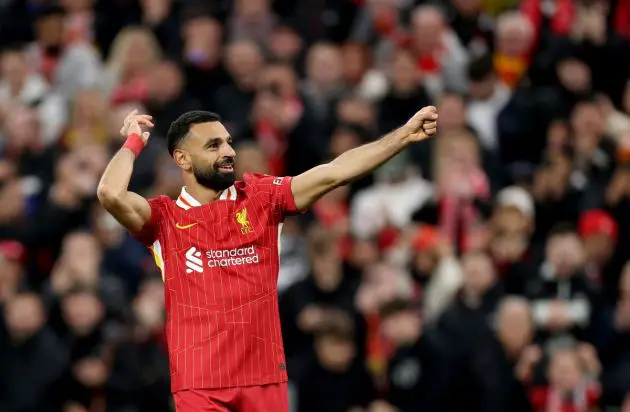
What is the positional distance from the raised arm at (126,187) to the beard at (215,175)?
0.98 ft

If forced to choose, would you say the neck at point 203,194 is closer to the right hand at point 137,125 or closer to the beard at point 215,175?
the beard at point 215,175

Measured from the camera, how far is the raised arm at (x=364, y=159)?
8.10m

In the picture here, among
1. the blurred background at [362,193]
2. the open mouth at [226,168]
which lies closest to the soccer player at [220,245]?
the open mouth at [226,168]

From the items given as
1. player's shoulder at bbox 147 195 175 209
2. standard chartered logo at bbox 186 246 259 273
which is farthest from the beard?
standard chartered logo at bbox 186 246 259 273

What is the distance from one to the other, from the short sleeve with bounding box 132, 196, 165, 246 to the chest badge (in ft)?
1.29

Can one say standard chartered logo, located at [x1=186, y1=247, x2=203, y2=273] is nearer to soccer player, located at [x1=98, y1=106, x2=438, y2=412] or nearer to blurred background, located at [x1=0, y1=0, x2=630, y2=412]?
soccer player, located at [x1=98, y1=106, x2=438, y2=412]

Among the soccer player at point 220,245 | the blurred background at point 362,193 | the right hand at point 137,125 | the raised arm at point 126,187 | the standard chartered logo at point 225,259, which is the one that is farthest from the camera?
the blurred background at point 362,193

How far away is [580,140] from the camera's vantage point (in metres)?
14.3

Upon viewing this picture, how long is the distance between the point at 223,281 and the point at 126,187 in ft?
2.16

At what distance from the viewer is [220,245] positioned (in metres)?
8.31

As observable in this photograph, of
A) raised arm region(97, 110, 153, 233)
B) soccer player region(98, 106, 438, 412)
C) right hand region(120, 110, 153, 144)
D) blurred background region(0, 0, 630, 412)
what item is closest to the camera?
raised arm region(97, 110, 153, 233)

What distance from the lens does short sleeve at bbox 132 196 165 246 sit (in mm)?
8375

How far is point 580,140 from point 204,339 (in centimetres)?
679

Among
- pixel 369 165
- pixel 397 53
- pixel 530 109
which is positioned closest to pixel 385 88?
pixel 397 53
